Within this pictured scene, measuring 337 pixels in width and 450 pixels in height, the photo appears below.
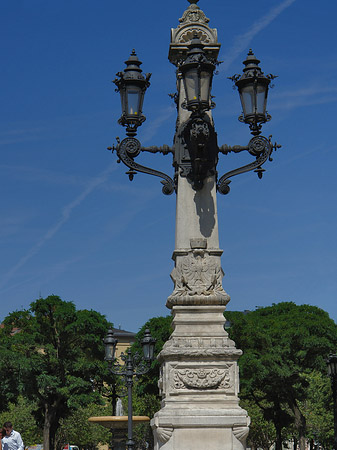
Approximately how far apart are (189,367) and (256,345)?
135 ft

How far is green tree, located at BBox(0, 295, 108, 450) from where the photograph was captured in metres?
49.1

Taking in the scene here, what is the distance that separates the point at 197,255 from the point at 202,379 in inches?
64.6

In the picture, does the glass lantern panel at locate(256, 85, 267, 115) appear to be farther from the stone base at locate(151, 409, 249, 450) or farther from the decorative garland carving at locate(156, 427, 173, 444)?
the decorative garland carving at locate(156, 427, 173, 444)

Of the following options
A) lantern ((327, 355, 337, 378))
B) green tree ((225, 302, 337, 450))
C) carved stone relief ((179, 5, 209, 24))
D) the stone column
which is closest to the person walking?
the stone column

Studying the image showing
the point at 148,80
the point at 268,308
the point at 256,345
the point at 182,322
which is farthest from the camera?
the point at 268,308

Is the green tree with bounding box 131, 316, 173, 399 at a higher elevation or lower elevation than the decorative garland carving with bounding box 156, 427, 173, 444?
higher

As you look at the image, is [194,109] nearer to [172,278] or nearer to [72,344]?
[172,278]

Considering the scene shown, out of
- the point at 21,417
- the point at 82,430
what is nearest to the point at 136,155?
the point at 21,417

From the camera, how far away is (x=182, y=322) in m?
9.78

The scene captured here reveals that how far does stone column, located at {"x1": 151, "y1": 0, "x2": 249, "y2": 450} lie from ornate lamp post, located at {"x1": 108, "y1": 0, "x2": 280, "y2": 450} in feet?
0.04

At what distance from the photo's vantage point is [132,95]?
10305 millimetres

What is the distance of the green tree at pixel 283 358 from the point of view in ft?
155

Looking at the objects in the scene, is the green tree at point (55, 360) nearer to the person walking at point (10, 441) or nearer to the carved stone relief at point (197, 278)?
the person walking at point (10, 441)

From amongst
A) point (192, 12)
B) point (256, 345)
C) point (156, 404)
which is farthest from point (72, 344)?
point (192, 12)
